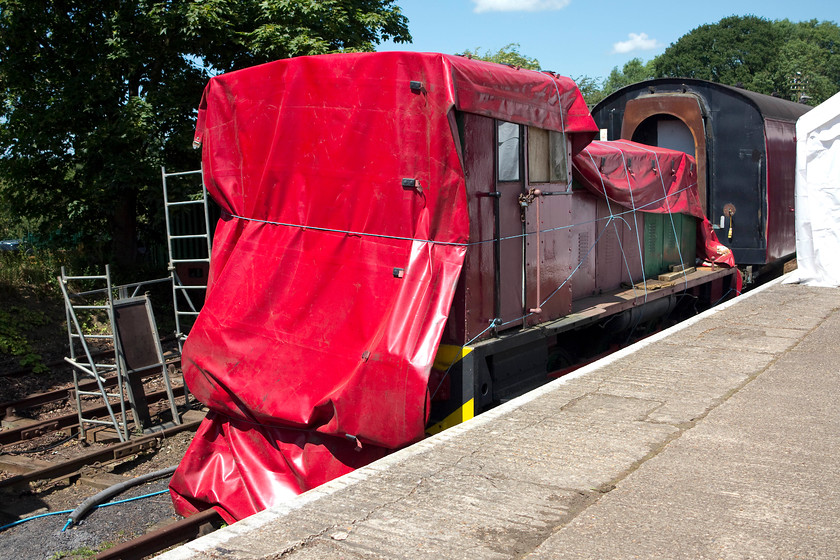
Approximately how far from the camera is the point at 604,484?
13.0 feet

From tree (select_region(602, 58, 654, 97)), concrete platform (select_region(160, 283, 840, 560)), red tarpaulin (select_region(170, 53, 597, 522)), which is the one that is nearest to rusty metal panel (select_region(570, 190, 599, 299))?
red tarpaulin (select_region(170, 53, 597, 522))

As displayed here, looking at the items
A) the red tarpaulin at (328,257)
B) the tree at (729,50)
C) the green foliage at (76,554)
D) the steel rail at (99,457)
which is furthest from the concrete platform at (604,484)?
the tree at (729,50)

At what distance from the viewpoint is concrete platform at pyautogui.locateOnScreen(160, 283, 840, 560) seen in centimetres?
331

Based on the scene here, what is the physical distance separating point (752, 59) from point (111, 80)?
61402mm

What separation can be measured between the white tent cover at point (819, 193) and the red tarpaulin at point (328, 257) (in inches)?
251

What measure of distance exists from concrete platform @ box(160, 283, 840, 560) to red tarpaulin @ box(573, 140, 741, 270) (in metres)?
2.52

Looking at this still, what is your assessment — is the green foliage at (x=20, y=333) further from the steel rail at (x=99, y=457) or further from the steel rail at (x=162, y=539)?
the steel rail at (x=162, y=539)

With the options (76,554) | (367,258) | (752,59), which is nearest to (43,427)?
(76,554)

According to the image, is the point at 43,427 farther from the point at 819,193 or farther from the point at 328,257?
the point at 819,193

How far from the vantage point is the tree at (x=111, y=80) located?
43.6ft

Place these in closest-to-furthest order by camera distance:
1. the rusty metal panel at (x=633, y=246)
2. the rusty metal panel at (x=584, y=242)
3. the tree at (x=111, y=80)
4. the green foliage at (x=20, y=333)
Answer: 1. the rusty metal panel at (x=584, y=242)
2. the rusty metal panel at (x=633, y=246)
3. the green foliage at (x=20, y=333)
4. the tree at (x=111, y=80)

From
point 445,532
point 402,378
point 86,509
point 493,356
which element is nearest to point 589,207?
point 493,356

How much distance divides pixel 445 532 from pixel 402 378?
5.35ft

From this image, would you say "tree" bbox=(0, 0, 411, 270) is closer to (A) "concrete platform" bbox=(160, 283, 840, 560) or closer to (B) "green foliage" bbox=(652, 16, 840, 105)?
(A) "concrete platform" bbox=(160, 283, 840, 560)
